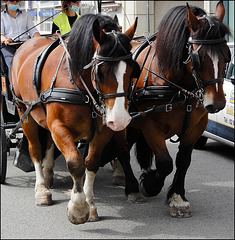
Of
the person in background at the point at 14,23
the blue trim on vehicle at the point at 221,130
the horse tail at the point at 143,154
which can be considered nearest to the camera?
the horse tail at the point at 143,154

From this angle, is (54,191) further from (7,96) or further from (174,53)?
(174,53)

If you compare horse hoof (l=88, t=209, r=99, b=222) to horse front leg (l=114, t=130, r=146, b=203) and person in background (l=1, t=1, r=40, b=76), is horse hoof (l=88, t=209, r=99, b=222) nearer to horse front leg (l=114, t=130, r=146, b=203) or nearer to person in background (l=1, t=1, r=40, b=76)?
horse front leg (l=114, t=130, r=146, b=203)

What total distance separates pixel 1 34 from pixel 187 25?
290cm

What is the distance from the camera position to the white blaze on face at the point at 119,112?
12.8ft

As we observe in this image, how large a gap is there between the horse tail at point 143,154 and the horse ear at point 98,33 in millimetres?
1968

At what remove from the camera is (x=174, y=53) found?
4.54 meters

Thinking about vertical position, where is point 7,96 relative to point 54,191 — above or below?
above

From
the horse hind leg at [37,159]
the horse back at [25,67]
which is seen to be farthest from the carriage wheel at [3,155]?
the horse back at [25,67]

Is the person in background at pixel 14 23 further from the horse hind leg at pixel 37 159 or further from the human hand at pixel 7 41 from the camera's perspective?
the horse hind leg at pixel 37 159

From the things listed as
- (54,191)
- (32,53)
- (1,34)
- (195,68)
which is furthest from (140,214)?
(1,34)

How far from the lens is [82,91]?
172 inches

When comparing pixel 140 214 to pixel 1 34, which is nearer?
pixel 140 214

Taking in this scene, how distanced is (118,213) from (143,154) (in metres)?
0.86

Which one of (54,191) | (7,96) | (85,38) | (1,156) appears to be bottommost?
(54,191)
